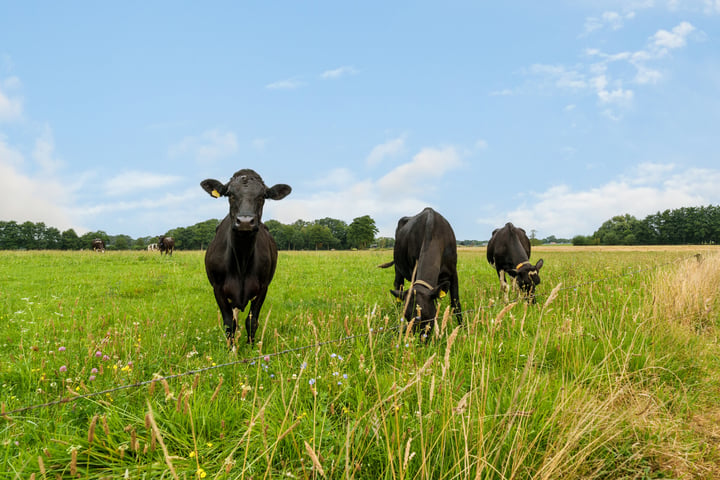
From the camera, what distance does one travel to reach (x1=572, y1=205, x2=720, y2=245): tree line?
382 feet

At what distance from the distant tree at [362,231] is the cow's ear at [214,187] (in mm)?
108145

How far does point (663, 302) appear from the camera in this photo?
5.61 metres

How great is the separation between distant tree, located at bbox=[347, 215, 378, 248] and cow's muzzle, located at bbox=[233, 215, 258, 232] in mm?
109107

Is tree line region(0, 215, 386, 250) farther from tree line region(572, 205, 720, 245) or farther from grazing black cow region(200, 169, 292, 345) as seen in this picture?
grazing black cow region(200, 169, 292, 345)

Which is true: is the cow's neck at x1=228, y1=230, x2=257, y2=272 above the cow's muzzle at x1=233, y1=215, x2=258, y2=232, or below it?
below

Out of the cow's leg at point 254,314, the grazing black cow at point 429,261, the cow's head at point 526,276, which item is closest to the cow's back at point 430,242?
the grazing black cow at point 429,261

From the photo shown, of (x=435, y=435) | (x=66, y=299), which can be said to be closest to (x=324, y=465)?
(x=435, y=435)

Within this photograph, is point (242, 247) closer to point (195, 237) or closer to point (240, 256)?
point (240, 256)

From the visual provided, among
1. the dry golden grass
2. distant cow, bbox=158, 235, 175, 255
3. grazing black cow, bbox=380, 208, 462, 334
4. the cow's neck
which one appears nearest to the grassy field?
the dry golden grass

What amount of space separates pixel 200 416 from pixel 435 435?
64.3 inches

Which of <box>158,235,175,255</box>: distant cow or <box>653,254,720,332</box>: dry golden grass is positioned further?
<box>158,235,175,255</box>: distant cow

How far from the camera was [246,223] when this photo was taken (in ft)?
15.8

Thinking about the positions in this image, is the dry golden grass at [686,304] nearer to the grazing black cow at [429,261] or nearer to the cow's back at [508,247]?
the grazing black cow at [429,261]

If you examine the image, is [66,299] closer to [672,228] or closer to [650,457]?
[650,457]
